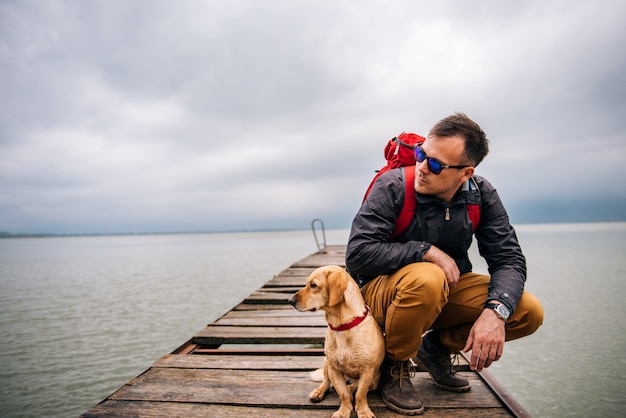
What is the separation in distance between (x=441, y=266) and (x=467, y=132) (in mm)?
912

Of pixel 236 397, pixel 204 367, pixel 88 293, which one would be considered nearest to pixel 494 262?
pixel 236 397

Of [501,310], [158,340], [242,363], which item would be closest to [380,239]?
[501,310]

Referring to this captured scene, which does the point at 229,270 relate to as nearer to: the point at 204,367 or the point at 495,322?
the point at 204,367

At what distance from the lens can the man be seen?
220 centimetres

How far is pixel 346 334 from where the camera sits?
222cm

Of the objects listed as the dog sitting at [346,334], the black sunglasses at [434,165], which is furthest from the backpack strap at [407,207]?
the dog sitting at [346,334]

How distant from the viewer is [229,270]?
18.8 meters

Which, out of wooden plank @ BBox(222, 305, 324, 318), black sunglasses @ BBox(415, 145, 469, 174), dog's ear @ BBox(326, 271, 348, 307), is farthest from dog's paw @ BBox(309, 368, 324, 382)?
wooden plank @ BBox(222, 305, 324, 318)

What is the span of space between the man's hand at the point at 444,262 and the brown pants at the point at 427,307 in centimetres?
9

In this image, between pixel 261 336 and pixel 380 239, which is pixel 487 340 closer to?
pixel 380 239

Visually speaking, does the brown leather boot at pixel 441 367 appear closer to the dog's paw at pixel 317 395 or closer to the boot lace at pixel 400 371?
the boot lace at pixel 400 371

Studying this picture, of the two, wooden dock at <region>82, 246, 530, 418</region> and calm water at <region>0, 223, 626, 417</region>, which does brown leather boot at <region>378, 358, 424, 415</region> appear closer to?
wooden dock at <region>82, 246, 530, 418</region>

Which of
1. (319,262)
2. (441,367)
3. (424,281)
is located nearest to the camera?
(424,281)

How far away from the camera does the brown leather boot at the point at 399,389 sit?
2.26 metres
